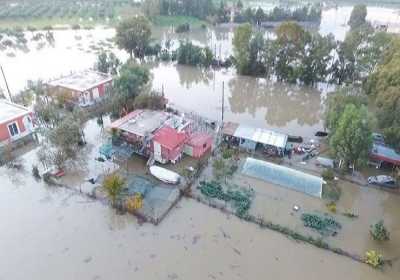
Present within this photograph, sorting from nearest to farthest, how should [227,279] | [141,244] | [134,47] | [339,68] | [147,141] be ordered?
[227,279], [141,244], [147,141], [339,68], [134,47]

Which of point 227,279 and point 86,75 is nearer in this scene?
point 227,279

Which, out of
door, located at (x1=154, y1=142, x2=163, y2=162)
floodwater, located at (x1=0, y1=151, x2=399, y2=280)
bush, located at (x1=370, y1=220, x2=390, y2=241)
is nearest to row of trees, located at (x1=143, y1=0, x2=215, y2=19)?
door, located at (x1=154, y1=142, x2=163, y2=162)

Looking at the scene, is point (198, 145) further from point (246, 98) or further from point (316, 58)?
point (316, 58)

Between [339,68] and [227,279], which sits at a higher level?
[339,68]

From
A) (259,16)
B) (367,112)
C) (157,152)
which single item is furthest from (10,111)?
(259,16)

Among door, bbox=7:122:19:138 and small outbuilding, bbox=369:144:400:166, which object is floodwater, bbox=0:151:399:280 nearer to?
door, bbox=7:122:19:138

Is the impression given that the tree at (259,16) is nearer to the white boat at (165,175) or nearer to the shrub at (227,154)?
the shrub at (227,154)

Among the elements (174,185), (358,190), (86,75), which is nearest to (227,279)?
(174,185)

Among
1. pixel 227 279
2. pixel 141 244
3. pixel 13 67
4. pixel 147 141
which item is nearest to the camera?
pixel 227 279

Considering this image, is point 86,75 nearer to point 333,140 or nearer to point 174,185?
point 174,185
